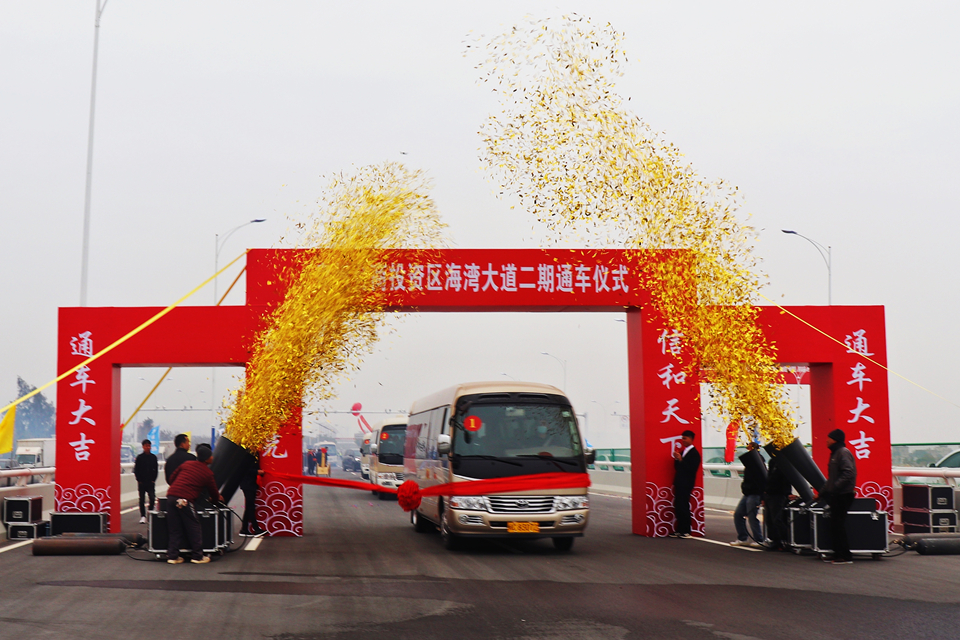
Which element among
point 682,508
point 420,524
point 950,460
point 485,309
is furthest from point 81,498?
point 950,460

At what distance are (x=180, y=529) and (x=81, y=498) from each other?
4.98 m

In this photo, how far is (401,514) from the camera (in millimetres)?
25125

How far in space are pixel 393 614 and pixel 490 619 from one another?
0.95 m

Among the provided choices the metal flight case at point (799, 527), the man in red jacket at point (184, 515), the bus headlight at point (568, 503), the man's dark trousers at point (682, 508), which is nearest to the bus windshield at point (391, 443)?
the man's dark trousers at point (682, 508)

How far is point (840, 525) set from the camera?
44.8ft

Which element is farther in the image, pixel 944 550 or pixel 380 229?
pixel 380 229

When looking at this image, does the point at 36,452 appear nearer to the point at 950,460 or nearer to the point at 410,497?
the point at 410,497

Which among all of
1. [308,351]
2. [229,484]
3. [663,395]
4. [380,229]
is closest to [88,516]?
[229,484]

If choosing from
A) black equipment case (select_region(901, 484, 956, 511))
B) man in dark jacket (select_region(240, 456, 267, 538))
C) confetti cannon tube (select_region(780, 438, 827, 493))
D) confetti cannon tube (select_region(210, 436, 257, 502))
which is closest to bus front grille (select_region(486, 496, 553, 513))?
confetti cannon tube (select_region(780, 438, 827, 493))

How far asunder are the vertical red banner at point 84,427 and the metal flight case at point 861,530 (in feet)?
39.9

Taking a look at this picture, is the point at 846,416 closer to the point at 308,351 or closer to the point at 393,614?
the point at 308,351

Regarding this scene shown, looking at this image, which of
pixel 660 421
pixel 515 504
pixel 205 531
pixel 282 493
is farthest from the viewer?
pixel 660 421

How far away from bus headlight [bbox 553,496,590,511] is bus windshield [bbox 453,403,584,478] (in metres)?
0.44

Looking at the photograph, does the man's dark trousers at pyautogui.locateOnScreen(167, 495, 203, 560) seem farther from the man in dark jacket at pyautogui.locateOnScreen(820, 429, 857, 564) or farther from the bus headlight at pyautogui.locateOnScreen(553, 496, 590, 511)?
the man in dark jacket at pyautogui.locateOnScreen(820, 429, 857, 564)
